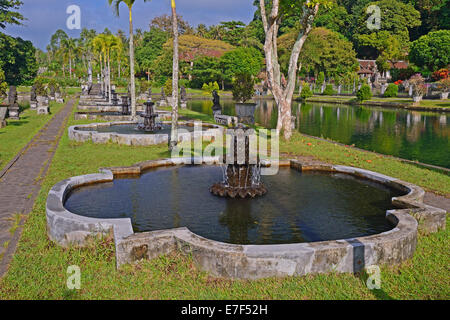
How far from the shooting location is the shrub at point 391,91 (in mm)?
52188

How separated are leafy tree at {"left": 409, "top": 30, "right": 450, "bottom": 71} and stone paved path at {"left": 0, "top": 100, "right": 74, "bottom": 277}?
178 ft

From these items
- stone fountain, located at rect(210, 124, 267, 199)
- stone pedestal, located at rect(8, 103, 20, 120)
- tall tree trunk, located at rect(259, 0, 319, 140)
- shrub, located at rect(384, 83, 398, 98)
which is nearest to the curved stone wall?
tall tree trunk, located at rect(259, 0, 319, 140)

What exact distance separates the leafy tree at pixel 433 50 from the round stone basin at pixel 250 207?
52838mm

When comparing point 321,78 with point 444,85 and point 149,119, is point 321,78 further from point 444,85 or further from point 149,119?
point 149,119

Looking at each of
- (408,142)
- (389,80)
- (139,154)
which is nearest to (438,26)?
(389,80)

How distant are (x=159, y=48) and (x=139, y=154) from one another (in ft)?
230

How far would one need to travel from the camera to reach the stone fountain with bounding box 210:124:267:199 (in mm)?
8297

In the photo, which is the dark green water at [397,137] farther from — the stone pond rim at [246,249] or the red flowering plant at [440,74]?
the red flowering plant at [440,74]

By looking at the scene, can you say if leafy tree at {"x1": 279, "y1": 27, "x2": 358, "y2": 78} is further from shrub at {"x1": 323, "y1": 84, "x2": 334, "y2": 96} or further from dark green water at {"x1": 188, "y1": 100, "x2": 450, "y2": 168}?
dark green water at {"x1": 188, "y1": 100, "x2": 450, "y2": 168}

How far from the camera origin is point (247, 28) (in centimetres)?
8406

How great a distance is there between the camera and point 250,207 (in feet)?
25.4

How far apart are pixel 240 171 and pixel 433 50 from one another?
56.5 meters

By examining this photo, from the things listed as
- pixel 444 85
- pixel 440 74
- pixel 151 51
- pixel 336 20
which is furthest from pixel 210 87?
pixel 444 85

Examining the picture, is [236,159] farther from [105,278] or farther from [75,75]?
[75,75]
